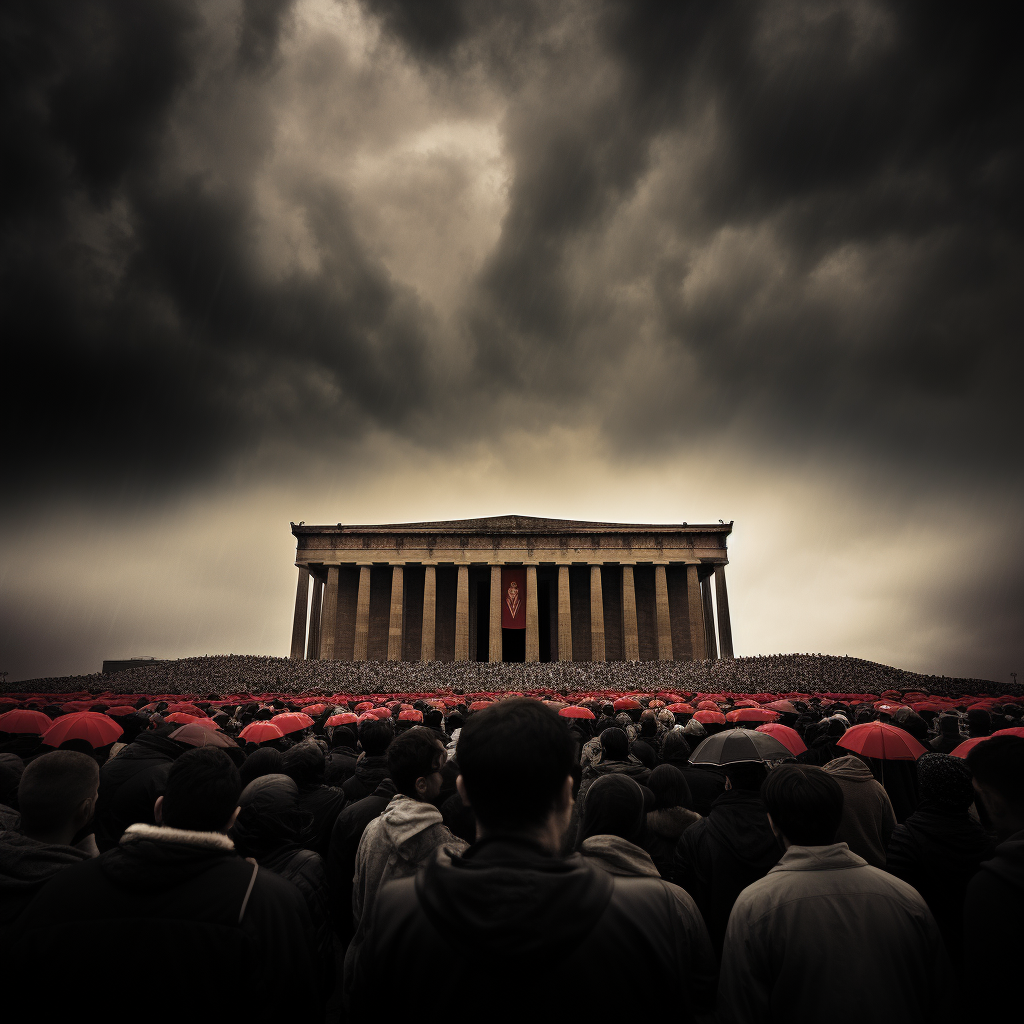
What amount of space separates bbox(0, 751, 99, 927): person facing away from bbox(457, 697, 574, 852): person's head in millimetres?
2195

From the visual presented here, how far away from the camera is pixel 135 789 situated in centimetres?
513

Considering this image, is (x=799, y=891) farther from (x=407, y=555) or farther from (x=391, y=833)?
(x=407, y=555)

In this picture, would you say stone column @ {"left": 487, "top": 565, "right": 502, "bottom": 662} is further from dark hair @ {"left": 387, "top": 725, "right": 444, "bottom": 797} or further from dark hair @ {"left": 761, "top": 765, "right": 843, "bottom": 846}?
dark hair @ {"left": 761, "top": 765, "right": 843, "bottom": 846}

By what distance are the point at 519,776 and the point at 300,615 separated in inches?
2076

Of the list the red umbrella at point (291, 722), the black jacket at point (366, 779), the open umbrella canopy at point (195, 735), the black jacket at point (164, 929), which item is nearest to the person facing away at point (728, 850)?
the black jacket at point (164, 929)

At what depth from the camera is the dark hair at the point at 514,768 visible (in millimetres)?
2010

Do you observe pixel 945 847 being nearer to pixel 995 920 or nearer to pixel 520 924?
pixel 995 920

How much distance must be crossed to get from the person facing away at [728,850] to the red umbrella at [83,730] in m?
6.72

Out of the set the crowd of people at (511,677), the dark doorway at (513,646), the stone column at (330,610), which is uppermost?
the stone column at (330,610)

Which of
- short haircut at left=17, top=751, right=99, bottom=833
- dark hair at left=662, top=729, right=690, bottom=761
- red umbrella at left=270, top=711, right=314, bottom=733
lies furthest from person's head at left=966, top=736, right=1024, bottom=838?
red umbrella at left=270, top=711, right=314, bottom=733

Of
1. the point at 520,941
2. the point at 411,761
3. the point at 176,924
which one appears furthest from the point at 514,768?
the point at 411,761

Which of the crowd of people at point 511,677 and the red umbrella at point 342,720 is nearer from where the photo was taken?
the red umbrella at point 342,720

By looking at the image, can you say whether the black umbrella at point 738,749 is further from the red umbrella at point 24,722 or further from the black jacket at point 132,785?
the red umbrella at point 24,722

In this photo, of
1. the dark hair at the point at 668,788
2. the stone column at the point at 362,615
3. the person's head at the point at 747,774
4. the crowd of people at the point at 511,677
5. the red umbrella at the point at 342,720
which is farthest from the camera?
the stone column at the point at 362,615
